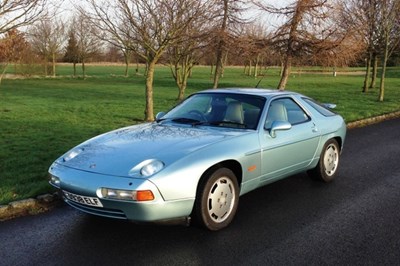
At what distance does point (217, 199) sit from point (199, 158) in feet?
1.62

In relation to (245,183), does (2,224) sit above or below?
below

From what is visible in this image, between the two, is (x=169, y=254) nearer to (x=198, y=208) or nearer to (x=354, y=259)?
(x=198, y=208)

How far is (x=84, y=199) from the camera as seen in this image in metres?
3.93

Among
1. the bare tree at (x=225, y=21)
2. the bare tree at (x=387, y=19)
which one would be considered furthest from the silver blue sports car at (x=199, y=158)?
the bare tree at (x=387, y=19)

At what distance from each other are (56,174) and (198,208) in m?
1.44

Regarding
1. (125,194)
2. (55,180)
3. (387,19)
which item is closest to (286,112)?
(125,194)

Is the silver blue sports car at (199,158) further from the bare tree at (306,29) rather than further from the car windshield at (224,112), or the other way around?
the bare tree at (306,29)

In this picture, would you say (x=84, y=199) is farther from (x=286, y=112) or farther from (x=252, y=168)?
(x=286, y=112)

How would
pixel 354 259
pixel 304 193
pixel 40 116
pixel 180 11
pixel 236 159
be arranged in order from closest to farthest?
pixel 354 259 → pixel 236 159 → pixel 304 193 → pixel 180 11 → pixel 40 116

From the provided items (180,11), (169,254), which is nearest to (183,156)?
(169,254)

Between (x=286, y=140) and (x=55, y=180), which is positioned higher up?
(x=286, y=140)

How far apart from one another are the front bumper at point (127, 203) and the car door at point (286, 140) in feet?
4.38

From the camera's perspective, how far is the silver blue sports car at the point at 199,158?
381 centimetres

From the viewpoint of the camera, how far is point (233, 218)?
4633 millimetres
